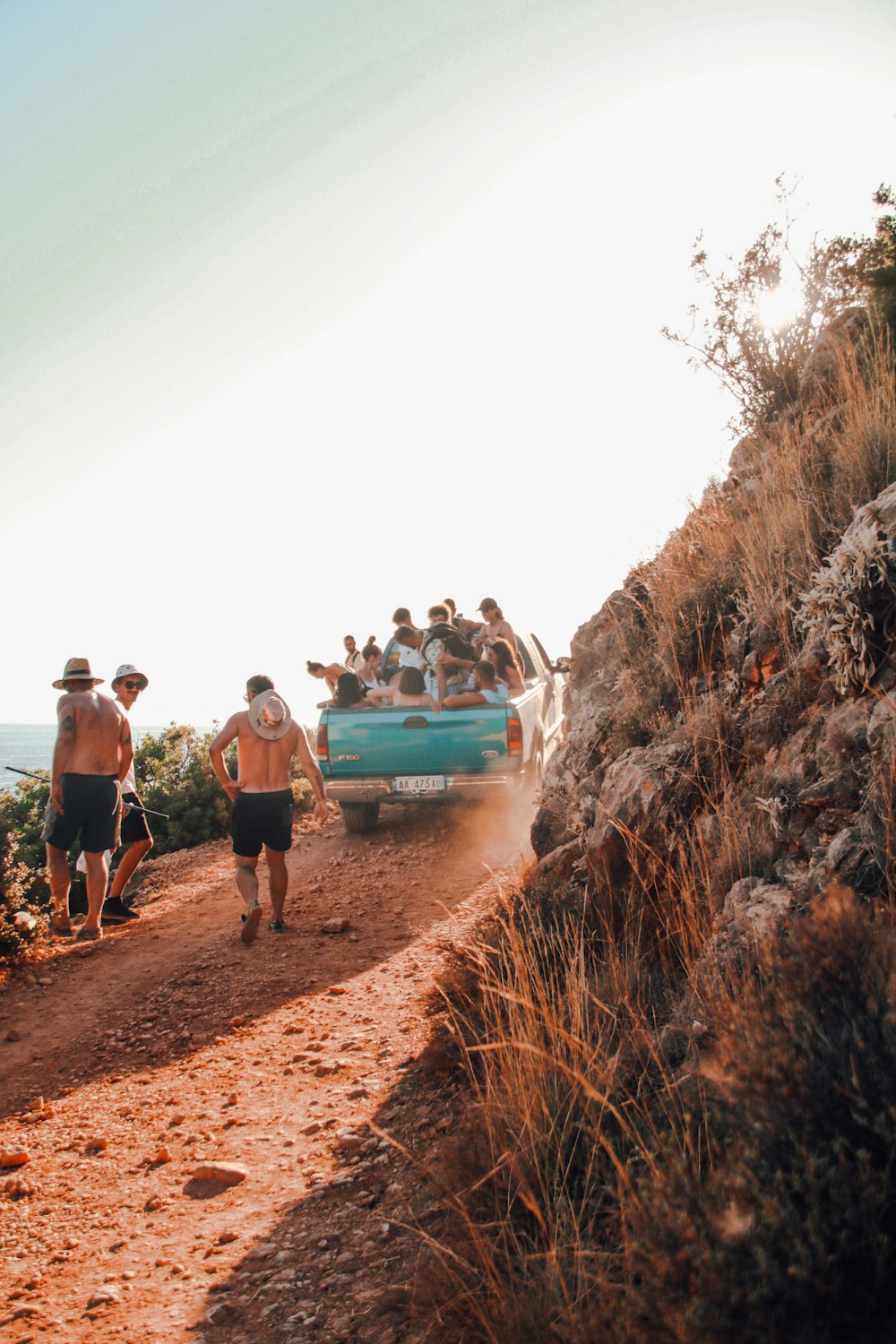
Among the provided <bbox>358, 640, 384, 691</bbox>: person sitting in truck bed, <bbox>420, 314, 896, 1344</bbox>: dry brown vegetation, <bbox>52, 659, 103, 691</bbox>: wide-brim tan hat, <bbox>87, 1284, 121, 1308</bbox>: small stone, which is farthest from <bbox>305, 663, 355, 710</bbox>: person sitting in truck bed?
<bbox>87, 1284, 121, 1308</bbox>: small stone

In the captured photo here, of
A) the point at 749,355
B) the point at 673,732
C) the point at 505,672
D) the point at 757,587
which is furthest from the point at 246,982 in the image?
the point at 749,355

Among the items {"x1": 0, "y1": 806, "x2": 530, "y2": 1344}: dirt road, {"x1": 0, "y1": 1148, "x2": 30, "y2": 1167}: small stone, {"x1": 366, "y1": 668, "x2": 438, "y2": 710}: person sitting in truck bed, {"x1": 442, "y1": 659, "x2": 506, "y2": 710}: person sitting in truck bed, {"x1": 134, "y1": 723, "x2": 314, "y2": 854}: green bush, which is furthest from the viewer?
{"x1": 134, "y1": 723, "x2": 314, "y2": 854}: green bush

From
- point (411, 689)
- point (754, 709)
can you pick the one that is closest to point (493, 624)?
point (411, 689)

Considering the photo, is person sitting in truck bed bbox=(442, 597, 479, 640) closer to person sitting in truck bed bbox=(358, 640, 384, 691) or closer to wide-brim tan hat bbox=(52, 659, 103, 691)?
person sitting in truck bed bbox=(358, 640, 384, 691)

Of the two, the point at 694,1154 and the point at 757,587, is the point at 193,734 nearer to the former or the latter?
the point at 757,587

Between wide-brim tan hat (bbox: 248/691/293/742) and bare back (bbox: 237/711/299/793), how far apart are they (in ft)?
0.14

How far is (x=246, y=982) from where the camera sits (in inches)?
214

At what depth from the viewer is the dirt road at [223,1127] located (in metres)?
2.42

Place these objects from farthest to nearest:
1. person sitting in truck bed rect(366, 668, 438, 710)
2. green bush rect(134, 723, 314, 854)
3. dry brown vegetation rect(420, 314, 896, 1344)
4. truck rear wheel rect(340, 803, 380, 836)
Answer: green bush rect(134, 723, 314, 854) < truck rear wheel rect(340, 803, 380, 836) < person sitting in truck bed rect(366, 668, 438, 710) < dry brown vegetation rect(420, 314, 896, 1344)

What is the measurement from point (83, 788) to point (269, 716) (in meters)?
1.80

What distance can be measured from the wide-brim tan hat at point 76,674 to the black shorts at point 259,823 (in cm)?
180

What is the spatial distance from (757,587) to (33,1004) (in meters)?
5.18

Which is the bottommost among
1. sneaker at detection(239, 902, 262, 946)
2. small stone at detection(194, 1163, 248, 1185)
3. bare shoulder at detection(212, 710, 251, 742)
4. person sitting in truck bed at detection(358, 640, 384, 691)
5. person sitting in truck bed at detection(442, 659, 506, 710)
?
small stone at detection(194, 1163, 248, 1185)

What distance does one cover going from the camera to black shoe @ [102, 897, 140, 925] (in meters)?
7.60
